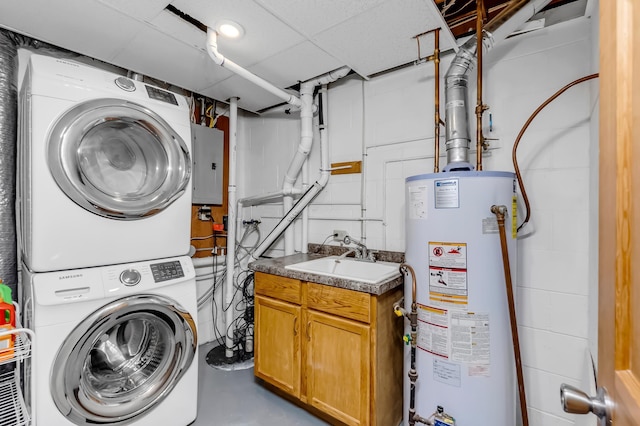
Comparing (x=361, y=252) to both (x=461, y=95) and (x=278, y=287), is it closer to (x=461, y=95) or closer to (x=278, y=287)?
(x=278, y=287)

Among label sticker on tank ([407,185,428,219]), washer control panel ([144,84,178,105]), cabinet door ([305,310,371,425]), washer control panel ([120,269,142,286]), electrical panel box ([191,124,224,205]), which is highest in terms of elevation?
washer control panel ([144,84,178,105])

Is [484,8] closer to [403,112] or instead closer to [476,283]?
[403,112]

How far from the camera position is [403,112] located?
2.16 meters

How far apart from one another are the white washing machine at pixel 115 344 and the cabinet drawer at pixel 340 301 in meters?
0.70

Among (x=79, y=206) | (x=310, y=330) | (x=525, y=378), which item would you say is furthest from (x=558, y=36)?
(x=79, y=206)

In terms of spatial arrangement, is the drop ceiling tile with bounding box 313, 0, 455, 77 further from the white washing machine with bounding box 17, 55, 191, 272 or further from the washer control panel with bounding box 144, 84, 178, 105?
the white washing machine with bounding box 17, 55, 191, 272

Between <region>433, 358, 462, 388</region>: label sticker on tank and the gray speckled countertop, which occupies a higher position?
the gray speckled countertop

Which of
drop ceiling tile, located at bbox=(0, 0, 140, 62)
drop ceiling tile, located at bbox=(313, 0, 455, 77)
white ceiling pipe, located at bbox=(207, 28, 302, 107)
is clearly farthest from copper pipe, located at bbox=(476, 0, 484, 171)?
drop ceiling tile, located at bbox=(0, 0, 140, 62)

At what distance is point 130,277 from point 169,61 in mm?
1457

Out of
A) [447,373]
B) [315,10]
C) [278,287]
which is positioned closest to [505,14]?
[315,10]

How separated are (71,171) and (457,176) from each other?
1781 mm

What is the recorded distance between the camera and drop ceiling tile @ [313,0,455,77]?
5.03ft

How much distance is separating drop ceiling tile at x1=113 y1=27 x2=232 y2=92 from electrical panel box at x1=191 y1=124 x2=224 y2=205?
16.5 inches

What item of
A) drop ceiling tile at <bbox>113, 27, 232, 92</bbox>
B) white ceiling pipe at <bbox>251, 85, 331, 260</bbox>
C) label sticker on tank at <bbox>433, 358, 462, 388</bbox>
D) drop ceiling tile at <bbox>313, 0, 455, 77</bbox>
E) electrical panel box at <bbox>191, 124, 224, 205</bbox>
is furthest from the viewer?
electrical panel box at <bbox>191, 124, 224, 205</bbox>
